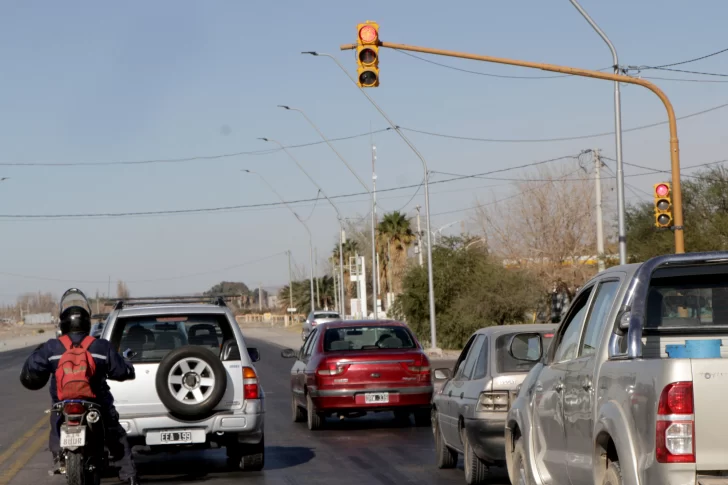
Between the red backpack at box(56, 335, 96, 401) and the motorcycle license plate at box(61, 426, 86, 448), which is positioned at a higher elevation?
the red backpack at box(56, 335, 96, 401)

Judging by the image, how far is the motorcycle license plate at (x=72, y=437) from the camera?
9.13 meters

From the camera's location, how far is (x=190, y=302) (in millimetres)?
13797

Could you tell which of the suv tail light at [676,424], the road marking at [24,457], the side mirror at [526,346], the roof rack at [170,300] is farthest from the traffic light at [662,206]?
the suv tail light at [676,424]

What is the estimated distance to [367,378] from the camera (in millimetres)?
16734

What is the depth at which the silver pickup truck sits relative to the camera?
211 inches

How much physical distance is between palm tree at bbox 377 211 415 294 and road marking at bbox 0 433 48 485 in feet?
188

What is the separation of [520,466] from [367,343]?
929 centimetres

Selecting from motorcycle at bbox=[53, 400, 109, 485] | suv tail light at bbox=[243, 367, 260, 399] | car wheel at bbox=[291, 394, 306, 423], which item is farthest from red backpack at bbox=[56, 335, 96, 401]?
car wheel at bbox=[291, 394, 306, 423]

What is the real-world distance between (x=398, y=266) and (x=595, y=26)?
5539 centimetres

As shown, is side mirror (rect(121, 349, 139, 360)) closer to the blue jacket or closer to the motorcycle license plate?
the blue jacket

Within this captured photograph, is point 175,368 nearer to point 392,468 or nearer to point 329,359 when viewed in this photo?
point 392,468

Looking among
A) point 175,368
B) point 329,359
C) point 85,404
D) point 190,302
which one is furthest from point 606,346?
point 329,359

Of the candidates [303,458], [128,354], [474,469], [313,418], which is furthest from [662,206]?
[128,354]

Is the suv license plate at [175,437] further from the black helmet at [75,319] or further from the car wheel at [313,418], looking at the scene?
the car wheel at [313,418]
